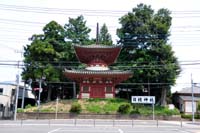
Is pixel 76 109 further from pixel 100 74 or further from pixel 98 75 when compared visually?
Result: pixel 100 74

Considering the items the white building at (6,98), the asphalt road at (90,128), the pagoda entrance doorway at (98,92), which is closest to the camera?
the asphalt road at (90,128)

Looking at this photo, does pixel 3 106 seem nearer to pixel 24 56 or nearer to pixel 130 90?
pixel 24 56

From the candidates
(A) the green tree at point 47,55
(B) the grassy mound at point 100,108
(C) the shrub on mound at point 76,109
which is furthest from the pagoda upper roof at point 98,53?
(C) the shrub on mound at point 76,109

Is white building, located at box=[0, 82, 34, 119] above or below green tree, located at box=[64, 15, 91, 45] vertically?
below

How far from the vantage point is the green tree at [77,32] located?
211 ft

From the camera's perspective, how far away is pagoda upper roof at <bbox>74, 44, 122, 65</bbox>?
52.1 m

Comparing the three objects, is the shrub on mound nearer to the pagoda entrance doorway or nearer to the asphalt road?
the pagoda entrance doorway

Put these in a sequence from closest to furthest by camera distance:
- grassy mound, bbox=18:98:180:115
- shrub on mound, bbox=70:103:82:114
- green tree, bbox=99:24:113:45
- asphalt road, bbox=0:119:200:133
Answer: asphalt road, bbox=0:119:200:133
shrub on mound, bbox=70:103:82:114
grassy mound, bbox=18:98:180:115
green tree, bbox=99:24:113:45

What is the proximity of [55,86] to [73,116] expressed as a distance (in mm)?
19274

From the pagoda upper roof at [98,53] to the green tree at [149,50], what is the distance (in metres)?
4.20

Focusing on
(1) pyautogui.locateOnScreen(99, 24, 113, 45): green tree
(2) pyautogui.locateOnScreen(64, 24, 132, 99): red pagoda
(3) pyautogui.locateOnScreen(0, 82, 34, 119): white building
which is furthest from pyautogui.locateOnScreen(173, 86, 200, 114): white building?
(3) pyautogui.locateOnScreen(0, 82, 34, 119): white building

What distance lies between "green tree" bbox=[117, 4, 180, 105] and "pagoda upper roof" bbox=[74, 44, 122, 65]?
420cm

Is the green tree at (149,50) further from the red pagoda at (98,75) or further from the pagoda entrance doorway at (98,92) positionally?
the pagoda entrance doorway at (98,92)

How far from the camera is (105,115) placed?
43656mm
